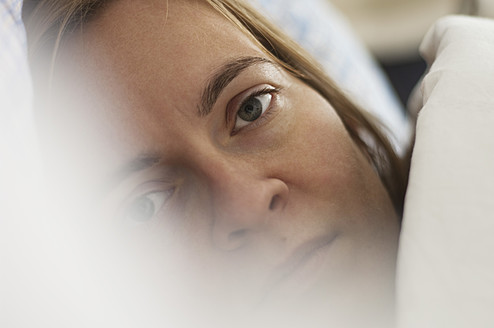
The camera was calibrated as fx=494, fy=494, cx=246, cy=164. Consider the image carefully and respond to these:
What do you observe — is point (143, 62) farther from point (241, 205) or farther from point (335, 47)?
point (335, 47)

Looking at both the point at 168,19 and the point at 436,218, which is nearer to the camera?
the point at 436,218

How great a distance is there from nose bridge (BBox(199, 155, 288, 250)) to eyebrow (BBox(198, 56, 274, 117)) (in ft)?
0.16

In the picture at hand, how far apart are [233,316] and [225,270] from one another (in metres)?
0.04

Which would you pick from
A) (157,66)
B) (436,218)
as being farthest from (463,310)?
(157,66)

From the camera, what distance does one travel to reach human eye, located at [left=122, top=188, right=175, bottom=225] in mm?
435

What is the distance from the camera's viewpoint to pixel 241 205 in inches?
15.1

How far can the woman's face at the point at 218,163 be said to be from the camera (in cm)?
39

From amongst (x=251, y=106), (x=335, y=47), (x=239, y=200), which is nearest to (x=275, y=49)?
(x=251, y=106)

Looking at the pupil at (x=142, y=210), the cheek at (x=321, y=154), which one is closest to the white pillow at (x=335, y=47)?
the cheek at (x=321, y=154)

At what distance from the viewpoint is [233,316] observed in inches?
15.3

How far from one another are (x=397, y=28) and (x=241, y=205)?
1482 millimetres

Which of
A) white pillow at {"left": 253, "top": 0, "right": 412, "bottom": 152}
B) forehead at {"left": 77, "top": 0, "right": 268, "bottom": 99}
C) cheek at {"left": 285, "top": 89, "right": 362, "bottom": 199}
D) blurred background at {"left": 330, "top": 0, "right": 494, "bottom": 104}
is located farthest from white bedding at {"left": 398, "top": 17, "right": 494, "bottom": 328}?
blurred background at {"left": 330, "top": 0, "right": 494, "bottom": 104}

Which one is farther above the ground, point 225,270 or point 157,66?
point 157,66

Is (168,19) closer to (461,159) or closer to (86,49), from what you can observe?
(86,49)
